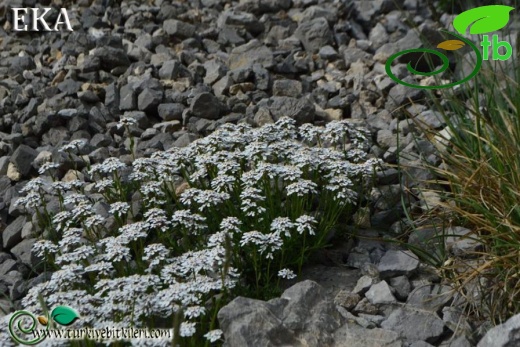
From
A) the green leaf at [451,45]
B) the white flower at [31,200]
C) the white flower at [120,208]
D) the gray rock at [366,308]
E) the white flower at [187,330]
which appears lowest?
the gray rock at [366,308]

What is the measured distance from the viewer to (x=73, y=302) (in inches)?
129

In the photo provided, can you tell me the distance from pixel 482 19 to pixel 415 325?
8.99 feet

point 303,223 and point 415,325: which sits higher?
point 303,223

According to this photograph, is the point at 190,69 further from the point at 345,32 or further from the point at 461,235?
the point at 461,235

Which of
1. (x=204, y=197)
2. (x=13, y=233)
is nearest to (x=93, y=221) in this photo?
(x=204, y=197)

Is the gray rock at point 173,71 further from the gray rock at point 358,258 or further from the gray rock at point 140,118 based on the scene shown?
the gray rock at point 358,258

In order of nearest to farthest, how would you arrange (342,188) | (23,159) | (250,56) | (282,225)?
(282,225) → (342,188) → (23,159) → (250,56)

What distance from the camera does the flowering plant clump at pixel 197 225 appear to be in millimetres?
3343

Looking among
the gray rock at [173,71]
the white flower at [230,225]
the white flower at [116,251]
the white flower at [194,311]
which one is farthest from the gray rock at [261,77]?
the white flower at [194,311]

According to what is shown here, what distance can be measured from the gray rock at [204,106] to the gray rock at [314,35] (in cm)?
136

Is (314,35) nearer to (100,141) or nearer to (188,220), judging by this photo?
(100,141)

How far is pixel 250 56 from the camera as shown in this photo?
605 centimetres

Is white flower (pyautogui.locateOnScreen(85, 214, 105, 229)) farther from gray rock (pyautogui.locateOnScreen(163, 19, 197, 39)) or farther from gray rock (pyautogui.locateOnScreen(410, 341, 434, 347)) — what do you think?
gray rock (pyautogui.locateOnScreen(163, 19, 197, 39))

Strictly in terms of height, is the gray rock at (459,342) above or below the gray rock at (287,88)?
below
